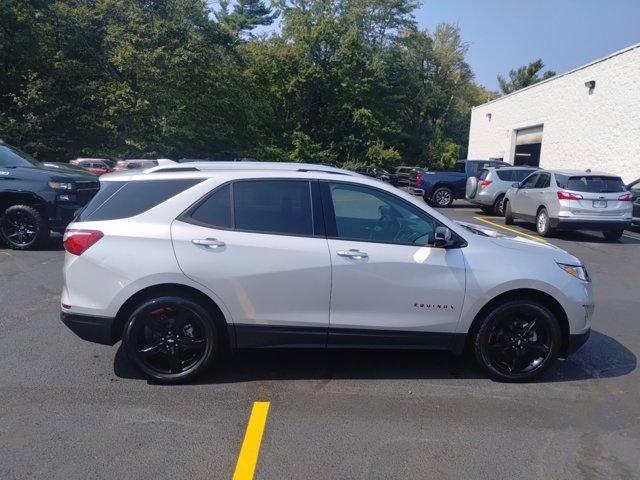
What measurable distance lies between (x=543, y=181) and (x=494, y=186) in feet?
14.1

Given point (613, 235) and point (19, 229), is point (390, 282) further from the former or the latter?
point (613, 235)

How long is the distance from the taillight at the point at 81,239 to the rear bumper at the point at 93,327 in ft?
1.68

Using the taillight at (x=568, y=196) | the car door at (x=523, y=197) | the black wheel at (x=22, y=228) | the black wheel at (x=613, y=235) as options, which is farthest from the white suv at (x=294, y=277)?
the car door at (x=523, y=197)

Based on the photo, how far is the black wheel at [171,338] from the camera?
14.9ft

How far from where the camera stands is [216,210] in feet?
15.4

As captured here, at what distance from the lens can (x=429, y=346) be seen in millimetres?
4777

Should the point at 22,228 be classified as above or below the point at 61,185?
below

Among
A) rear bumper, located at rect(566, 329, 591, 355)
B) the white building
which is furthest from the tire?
rear bumper, located at rect(566, 329, 591, 355)

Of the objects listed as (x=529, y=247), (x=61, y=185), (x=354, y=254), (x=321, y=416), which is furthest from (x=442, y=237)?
(x=61, y=185)

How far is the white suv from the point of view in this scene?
A: 4531 millimetres

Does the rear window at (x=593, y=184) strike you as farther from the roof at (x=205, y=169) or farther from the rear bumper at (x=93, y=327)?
the rear bumper at (x=93, y=327)

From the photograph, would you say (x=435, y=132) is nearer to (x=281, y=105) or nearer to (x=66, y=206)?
(x=281, y=105)

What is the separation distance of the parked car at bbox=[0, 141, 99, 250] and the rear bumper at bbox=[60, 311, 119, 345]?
19.7ft

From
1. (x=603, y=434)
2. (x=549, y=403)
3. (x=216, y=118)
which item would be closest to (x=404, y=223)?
(x=549, y=403)
